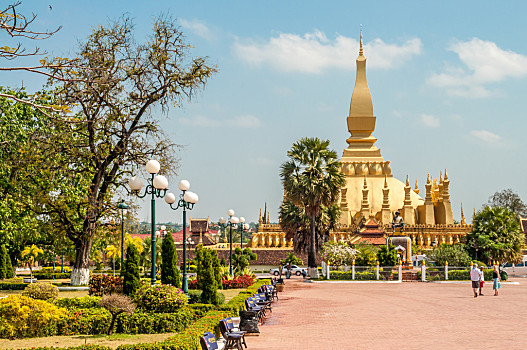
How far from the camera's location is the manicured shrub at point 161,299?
18469mm

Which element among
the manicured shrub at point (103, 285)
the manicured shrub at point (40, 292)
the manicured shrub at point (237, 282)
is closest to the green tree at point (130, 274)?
the manicured shrub at point (40, 292)

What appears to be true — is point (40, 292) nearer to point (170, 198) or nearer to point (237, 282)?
point (170, 198)

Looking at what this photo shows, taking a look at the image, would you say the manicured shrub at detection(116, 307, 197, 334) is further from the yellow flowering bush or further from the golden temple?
the golden temple

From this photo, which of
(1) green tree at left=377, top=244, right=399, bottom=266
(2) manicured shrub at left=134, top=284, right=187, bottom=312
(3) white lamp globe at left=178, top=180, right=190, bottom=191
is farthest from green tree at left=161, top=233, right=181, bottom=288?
(1) green tree at left=377, top=244, right=399, bottom=266

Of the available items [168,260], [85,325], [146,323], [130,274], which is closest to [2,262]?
[168,260]

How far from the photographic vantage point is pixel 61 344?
1522 cm

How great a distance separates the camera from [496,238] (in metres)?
45.4

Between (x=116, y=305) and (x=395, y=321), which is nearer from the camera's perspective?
(x=116, y=305)

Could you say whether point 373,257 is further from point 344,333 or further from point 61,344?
point 61,344

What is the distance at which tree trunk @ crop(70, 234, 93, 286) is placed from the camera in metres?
31.0

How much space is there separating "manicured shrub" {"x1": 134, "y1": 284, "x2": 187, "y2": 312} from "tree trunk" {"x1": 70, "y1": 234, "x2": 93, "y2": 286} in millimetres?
13150

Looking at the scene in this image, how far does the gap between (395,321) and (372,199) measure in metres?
61.2

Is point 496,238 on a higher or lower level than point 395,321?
higher

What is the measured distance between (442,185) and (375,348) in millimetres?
68722
